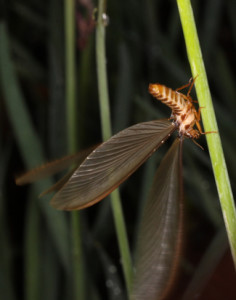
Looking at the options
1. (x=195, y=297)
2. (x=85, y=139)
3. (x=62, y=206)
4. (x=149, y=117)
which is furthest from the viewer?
(x=85, y=139)

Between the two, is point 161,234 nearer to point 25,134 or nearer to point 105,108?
point 105,108

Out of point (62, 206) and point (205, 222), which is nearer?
point (62, 206)

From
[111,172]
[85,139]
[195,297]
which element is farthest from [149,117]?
[111,172]

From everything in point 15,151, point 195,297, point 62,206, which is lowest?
point 195,297

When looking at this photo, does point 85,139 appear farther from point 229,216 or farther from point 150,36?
point 229,216

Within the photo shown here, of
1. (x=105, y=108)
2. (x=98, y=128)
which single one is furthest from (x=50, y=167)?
(x=98, y=128)

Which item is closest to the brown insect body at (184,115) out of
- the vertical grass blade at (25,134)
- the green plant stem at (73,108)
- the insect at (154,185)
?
the insect at (154,185)
